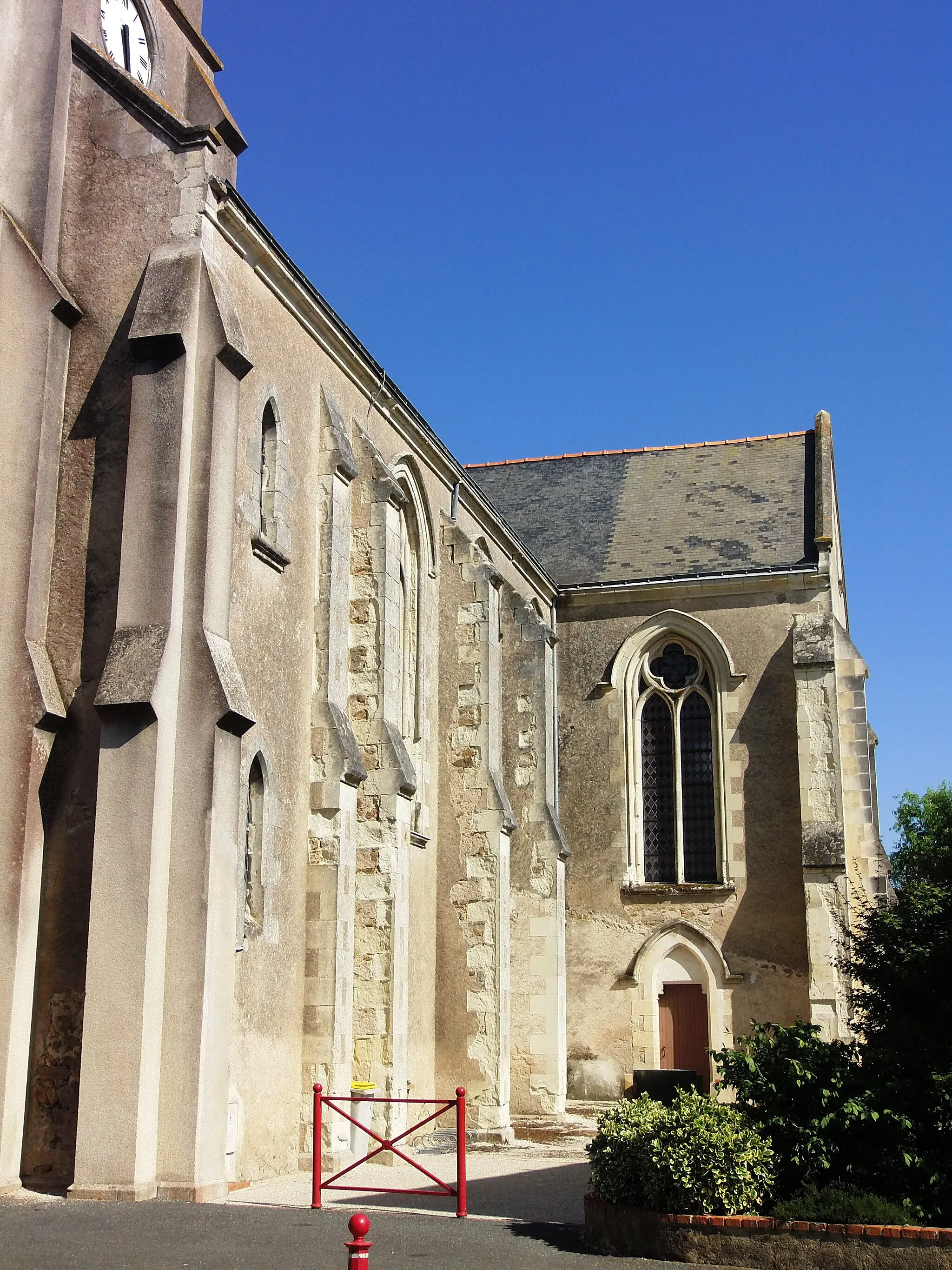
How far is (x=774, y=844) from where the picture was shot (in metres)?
22.3

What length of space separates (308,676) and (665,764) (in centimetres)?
1051

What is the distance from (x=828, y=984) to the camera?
20844 mm

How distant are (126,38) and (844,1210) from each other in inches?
550

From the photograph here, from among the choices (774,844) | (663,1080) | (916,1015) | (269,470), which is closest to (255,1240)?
(916,1015)

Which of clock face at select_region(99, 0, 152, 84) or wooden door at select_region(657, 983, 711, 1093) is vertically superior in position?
clock face at select_region(99, 0, 152, 84)

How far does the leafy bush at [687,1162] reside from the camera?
916 cm

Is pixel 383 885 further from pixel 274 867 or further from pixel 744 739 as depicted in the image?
pixel 744 739

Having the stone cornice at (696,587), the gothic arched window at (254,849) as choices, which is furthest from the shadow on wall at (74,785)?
the stone cornice at (696,587)

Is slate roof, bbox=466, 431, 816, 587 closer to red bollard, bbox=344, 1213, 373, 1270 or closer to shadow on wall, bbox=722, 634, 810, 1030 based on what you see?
shadow on wall, bbox=722, 634, 810, 1030

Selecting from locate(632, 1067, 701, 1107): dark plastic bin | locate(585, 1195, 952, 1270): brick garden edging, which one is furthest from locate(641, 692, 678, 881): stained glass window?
locate(585, 1195, 952, 1270): brick garden edging

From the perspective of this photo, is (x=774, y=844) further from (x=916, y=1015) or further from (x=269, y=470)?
(x=916, y=1015)

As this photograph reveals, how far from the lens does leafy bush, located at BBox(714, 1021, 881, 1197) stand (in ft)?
31.1

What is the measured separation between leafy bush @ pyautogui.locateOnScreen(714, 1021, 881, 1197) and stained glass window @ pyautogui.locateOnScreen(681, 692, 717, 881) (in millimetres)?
12538

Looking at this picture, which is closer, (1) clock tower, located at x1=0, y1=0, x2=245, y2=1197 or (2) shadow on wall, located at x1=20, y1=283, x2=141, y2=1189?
(1) clock tower, located at x1=0, y1=0, x2=245, y2=1197
